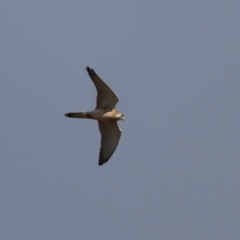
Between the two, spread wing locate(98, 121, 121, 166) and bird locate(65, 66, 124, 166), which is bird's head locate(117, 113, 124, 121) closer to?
bird locate(65, 66, 124, 166)

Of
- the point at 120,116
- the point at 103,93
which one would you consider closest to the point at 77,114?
the point at 103,93

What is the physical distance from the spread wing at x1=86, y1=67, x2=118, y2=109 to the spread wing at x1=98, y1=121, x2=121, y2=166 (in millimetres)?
781

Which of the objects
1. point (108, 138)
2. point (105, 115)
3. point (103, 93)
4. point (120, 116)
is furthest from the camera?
point (108, 138)

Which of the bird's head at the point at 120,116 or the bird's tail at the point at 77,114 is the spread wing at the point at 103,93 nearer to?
the bird's head at the point at 120,116

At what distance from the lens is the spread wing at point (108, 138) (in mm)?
29750

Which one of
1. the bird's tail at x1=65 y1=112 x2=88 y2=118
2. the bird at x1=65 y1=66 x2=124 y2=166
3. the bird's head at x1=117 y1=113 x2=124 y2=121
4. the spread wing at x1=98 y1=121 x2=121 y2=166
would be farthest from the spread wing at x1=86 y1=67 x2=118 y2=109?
the spread wing at x1=98 y1=121 x2=121 y2=166

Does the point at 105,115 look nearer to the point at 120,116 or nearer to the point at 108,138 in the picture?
the point at 120,116

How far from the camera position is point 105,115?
29219 mm

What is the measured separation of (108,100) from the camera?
95.9 feet

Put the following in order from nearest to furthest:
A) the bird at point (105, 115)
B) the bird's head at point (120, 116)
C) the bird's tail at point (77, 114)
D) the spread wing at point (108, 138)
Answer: the bird at point (105, 115) → the bird's tail at point (77, 114) → the bird's head at point (120, 116) → the spread wing at point (108, 138)

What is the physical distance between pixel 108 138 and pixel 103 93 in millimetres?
1791

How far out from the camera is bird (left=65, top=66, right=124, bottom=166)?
28781 mm

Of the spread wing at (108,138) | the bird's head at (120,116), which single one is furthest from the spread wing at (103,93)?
the spread wing at (108,138)

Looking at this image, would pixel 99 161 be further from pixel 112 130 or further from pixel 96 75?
pixel 96 75
